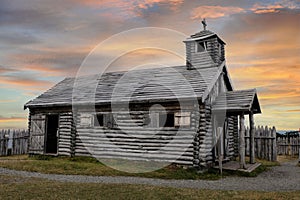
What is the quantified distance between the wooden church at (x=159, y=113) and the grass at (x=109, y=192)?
5.21m

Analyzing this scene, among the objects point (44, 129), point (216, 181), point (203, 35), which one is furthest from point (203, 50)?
point (44, 129)

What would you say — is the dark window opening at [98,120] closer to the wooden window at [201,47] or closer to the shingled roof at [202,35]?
the shingled roof at [202,35]

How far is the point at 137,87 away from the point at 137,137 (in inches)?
126

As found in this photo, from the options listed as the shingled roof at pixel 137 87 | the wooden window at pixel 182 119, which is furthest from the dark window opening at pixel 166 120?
the shingled roof at pixel 137 87

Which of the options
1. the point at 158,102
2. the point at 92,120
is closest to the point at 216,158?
the point at 158,102

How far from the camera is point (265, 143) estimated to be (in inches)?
897

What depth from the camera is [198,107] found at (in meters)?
16.1

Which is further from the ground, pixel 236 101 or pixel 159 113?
pixel 236 101

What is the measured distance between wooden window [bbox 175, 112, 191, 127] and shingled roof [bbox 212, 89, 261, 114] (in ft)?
5.48

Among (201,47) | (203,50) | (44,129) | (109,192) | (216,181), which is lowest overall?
(216,181)

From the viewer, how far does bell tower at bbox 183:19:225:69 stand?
19844 millimetres

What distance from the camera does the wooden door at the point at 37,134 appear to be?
2123 centimetres

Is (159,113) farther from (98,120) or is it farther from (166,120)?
(98,120)

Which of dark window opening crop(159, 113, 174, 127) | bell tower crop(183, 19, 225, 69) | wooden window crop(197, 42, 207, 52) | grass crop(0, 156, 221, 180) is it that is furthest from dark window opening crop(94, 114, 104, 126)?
wooden window crop(197, 42, 207, 52)
